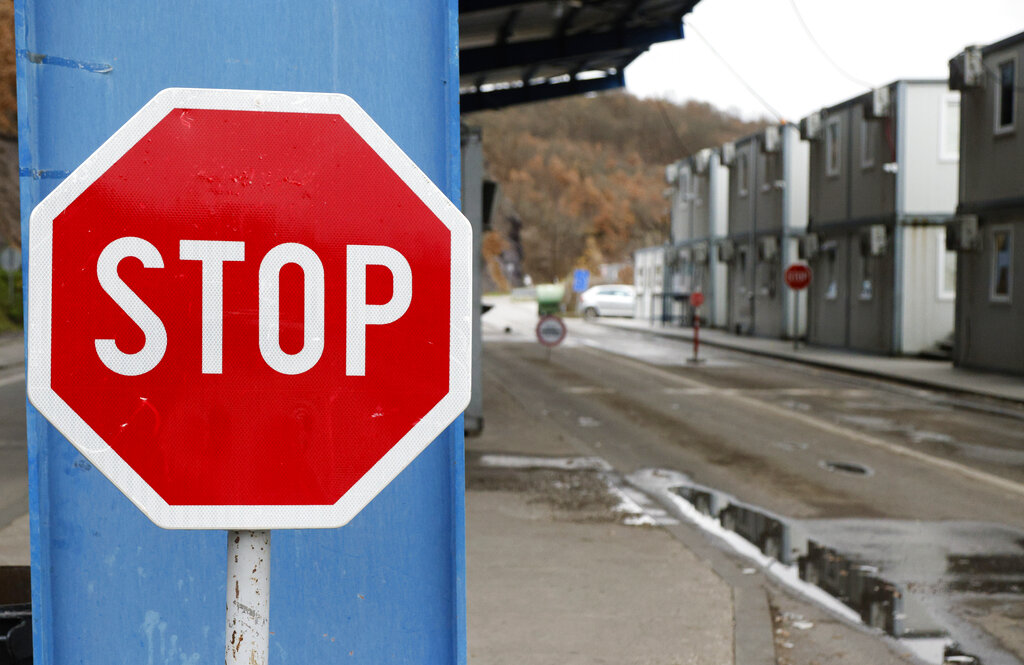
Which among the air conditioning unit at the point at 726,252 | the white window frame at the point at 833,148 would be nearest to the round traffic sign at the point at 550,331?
the white window frame at the point at 833,148

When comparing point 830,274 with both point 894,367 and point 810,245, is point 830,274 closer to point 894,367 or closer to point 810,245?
point 810,245

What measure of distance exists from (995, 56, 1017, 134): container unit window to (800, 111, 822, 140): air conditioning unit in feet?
30.6

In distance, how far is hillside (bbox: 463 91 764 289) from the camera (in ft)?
361

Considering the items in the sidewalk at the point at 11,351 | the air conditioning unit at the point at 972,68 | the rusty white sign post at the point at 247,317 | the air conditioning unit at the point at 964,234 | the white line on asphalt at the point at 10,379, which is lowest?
the white line on asphalt at the point at 10,379

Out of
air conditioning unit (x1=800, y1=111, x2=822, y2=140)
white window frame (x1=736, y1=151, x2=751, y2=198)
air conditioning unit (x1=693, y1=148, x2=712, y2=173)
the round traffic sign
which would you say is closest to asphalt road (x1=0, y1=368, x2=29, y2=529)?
the round traffic sign

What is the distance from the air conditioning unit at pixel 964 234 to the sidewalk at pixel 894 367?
249cm

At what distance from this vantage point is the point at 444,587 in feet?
10.2

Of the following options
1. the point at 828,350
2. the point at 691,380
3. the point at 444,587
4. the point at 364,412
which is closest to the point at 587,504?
the point at 444,587

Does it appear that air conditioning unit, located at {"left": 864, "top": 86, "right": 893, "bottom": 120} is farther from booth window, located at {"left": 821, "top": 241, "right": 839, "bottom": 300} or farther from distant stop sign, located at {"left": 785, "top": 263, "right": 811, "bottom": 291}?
booth window, located at {"left": 821, "top": 241, "right": 839, "bottom": 300}

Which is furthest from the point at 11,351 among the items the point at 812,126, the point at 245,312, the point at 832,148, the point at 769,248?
the point at 245,312

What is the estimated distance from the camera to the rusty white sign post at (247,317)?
1.55 m

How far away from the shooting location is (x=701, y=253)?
43469 millimetres

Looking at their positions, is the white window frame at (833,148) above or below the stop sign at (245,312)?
above

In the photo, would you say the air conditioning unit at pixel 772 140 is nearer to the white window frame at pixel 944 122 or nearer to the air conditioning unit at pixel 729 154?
the air conditioning unit at pixel 729 154
